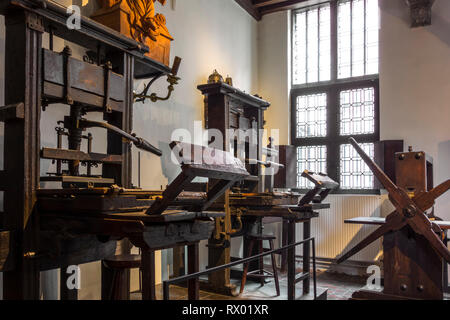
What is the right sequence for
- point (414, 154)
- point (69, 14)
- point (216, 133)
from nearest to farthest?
1. point (69, 14)
2. point (414, 154)
3. point (216, 133)

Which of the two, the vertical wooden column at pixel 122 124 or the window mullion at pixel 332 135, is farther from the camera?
the window mullion at pixel 332 135

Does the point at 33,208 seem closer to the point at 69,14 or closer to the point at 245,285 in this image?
the point at 69,14

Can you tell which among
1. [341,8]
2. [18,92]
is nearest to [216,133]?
[18,92]

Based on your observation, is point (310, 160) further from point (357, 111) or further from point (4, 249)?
point (4, 249)

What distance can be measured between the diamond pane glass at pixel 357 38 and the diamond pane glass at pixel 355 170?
1254mm

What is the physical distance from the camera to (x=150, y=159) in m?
5.04

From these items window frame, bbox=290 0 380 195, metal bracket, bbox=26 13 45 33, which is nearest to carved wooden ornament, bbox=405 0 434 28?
window frame, bbox=290 0 380 195

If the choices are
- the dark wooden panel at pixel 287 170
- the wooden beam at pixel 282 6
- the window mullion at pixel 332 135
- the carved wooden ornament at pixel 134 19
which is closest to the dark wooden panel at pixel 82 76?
the carved wooden ornament at pixel 134 19

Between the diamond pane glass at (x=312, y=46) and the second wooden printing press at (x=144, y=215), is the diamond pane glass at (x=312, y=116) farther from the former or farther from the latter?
the second wooden printing press at (x=144, y=215)

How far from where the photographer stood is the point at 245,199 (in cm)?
468

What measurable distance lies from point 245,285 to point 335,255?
206 centimetres

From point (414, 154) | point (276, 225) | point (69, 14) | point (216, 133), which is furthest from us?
point (276, 225)

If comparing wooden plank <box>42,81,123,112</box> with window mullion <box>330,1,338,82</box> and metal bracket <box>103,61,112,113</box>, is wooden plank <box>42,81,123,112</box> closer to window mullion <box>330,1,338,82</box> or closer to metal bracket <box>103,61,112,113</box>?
metal bracket <box>103,61,112,113</box>

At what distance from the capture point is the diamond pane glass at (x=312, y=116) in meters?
7.46
